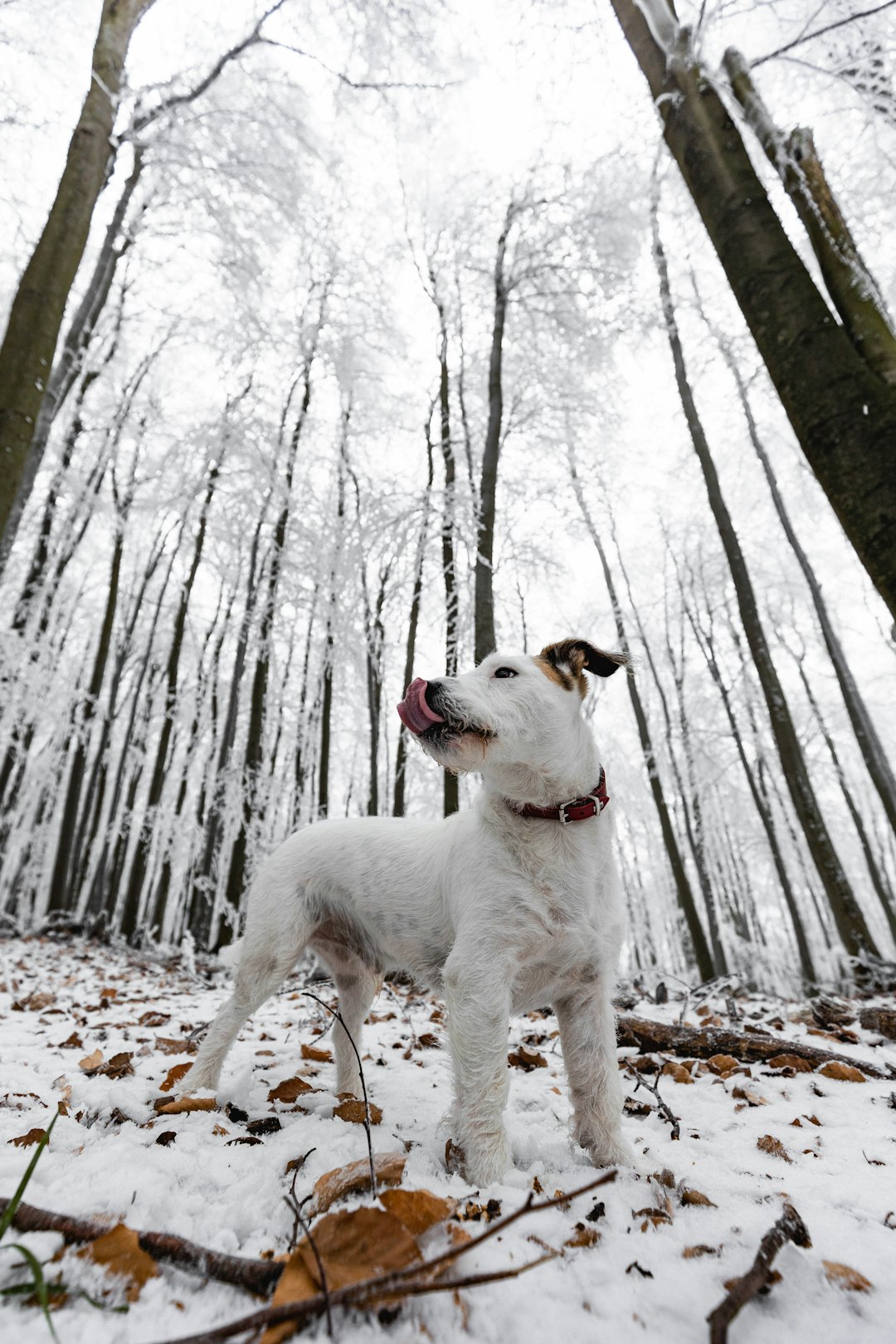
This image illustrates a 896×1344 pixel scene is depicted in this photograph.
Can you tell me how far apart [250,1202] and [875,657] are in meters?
31.8

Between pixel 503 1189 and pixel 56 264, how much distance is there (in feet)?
16.0

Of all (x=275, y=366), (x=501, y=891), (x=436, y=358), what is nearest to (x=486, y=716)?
(x=501, y=891)

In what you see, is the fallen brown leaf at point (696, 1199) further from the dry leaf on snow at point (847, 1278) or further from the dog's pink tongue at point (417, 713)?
the dog's pink tongue at point (417, 713)

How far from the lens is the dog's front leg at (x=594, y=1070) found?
2.23 m

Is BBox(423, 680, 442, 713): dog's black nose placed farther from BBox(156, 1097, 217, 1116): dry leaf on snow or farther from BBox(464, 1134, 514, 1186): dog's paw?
BBox(156, 1097, 217, 1116): dry leaf on snow

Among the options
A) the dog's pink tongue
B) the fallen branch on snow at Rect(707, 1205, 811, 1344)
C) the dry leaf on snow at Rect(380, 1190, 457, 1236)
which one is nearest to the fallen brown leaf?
the fallen branch on snow at Rect(707, 1205, 811, 1344)

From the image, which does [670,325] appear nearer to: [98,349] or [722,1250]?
[98,349]

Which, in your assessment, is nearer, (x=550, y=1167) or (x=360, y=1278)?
(x=360, y=1278)

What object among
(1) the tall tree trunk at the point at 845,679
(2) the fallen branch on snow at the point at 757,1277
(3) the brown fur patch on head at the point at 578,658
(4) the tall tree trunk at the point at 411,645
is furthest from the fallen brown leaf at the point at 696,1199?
(1) the tall tree trunk at the point at 845,679

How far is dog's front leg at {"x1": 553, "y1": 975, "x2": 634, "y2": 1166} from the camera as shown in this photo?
2234mm

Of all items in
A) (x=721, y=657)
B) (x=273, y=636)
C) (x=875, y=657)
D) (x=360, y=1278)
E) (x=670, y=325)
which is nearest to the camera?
(x=360, y=1278)

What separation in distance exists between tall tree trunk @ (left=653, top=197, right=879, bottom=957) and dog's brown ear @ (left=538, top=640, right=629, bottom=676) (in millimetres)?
6767

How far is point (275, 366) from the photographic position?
41.1ft

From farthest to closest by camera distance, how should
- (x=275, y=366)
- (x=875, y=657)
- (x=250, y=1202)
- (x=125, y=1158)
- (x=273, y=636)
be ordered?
(x=875, y=657), (x=275, y=366), (x=273, y=636), (x=125, y=1158), (x=250, y=1202)
